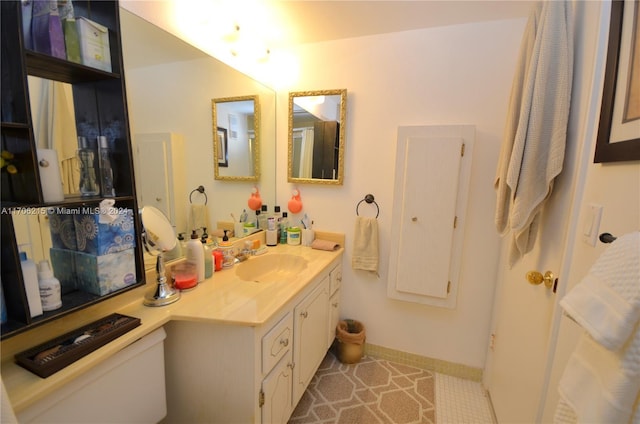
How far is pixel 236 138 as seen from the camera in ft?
5.81

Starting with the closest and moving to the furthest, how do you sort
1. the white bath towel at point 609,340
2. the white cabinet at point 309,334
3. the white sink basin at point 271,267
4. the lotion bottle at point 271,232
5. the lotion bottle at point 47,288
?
the white bath towel at point 609,340 → the lotion bottle at point 47,288 → the white cabinet at point 309,334 → the white sink basin at point 271,267 → the lotion bottle at point 271,232

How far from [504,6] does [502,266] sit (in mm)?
1440

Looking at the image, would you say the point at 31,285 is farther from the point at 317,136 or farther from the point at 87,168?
the point at 317,136

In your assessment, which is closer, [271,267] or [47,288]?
[47,288]

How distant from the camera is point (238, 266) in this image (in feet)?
5.12

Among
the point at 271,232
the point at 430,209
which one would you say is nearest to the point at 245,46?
the point at 271,232

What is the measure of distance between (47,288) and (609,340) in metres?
1.30

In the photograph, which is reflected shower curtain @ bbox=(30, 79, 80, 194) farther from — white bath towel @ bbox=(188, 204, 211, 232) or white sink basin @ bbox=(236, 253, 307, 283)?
white sink basin @ bbox=(236, 253, 307, 283)

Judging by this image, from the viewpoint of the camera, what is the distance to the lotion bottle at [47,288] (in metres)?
0.76

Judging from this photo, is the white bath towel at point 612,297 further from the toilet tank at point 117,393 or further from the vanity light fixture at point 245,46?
the vanity light fixture at point 245,46

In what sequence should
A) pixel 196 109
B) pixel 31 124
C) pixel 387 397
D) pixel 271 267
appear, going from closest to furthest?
pixel 31 124, pixel 196 109, pixel 387 397, pixel 271 267

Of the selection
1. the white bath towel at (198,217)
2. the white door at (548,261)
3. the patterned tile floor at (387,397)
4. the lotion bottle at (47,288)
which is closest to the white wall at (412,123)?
the patterned tile floor at (387,397)

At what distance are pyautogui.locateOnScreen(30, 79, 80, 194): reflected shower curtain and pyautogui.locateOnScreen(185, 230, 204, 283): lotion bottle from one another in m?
0.47

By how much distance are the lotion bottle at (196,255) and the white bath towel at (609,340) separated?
1.28 m
